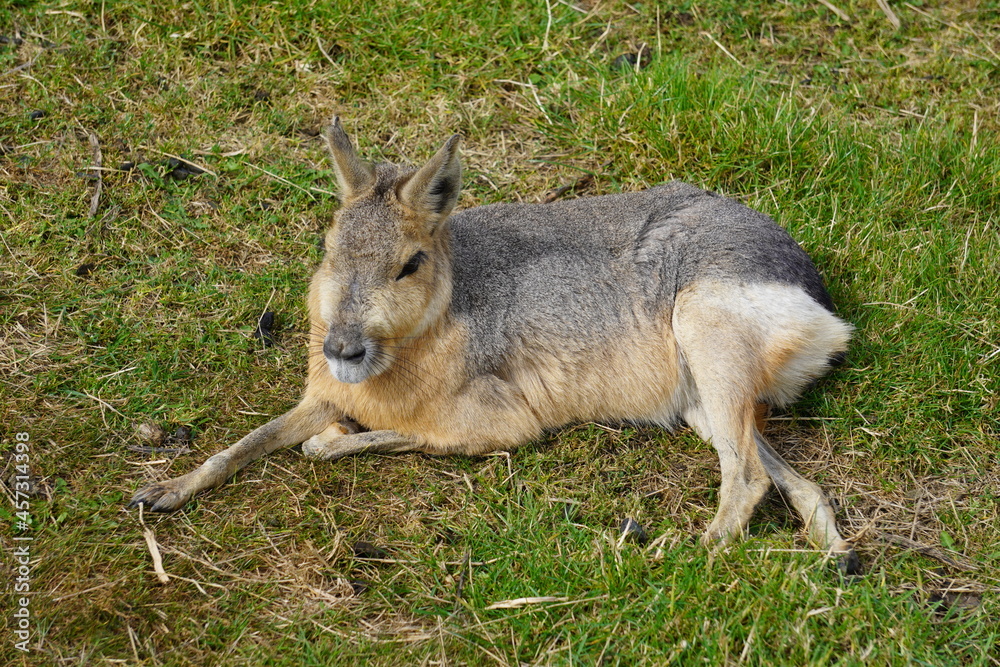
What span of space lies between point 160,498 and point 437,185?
1566mm

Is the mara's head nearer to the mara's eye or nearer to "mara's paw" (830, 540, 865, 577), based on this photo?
the mara's eye

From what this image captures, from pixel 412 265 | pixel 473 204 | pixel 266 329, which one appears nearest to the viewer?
pixel 412 265

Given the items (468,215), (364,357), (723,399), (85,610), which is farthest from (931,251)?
(85,610)

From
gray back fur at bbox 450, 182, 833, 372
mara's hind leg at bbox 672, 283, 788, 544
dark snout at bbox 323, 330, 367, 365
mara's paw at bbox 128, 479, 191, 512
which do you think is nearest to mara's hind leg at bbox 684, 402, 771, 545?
mara's hind leg at bbox 672, 283, 788, 544

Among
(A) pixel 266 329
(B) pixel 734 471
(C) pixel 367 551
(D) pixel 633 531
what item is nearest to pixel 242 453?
(C) pixel 367 551

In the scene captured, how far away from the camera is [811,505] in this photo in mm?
3580

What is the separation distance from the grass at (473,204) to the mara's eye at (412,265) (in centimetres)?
81

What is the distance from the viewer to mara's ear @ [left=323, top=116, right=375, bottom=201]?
140 inches

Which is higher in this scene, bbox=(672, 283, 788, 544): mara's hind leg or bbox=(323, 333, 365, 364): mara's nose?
bbox=(323, 333, 365, 364): mara's nose

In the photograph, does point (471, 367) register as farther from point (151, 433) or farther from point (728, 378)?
point (151, 433)

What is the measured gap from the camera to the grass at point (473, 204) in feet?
10.1

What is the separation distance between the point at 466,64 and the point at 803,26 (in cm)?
215

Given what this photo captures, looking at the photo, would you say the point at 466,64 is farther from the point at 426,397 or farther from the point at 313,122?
the point at 426,397

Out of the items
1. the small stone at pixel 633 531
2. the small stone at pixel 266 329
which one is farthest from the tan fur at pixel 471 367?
the small stone at pixel 266 329
